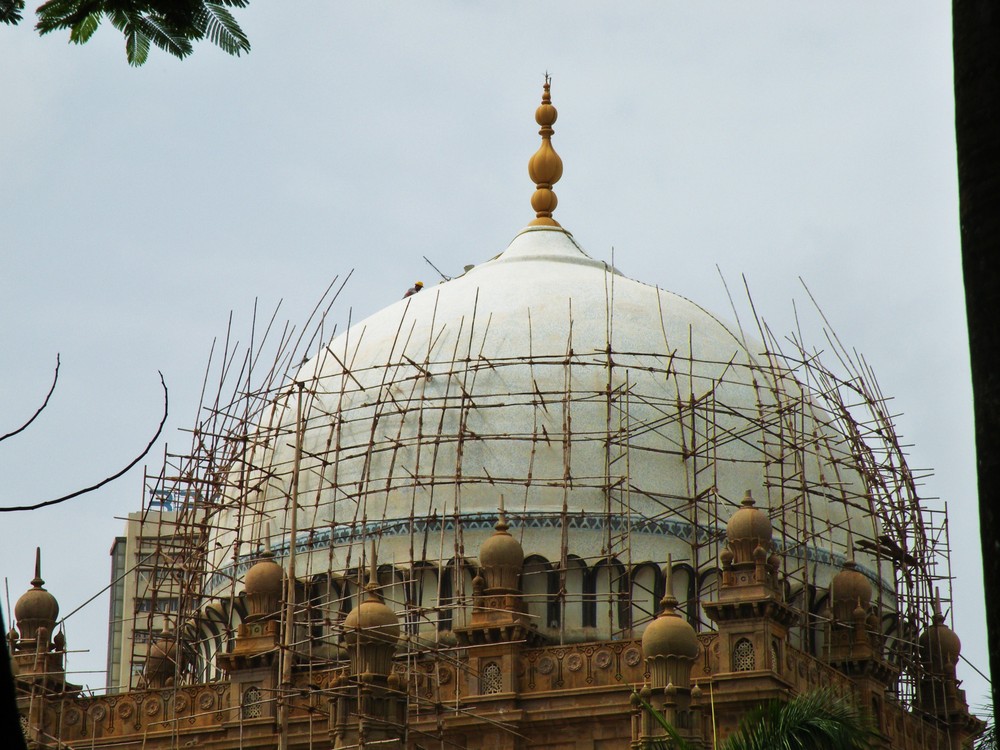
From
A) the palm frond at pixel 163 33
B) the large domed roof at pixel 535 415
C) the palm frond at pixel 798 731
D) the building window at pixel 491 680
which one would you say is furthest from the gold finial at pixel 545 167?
the palm frond at pixel 163 33

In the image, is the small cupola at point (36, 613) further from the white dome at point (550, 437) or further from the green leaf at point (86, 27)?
the green leaf at point (86, 27)

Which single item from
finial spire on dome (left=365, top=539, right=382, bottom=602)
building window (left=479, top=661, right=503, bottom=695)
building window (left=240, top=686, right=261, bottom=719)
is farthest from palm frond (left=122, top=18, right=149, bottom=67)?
building window (left=240, top=686, right=261, bottom=719)

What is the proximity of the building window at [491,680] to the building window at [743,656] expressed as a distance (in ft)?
9.61

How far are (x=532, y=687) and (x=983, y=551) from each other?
18.2m

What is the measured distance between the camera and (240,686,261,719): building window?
84.5 feet

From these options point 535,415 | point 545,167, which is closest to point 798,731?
point 535,415

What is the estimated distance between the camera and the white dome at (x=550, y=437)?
27.0 meters

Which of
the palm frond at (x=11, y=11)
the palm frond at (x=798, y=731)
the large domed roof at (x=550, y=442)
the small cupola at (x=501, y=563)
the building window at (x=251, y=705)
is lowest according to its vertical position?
the palm frond at (x=798, y=731)

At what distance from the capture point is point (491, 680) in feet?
82.1

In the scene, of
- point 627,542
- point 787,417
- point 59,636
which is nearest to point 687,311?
point 787,417

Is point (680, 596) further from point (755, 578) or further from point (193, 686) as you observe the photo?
point (193, 686)

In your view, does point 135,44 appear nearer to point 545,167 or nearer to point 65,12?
point 65,12

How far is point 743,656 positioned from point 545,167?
42.0 ft

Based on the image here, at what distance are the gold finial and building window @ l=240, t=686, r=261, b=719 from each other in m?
11.2
